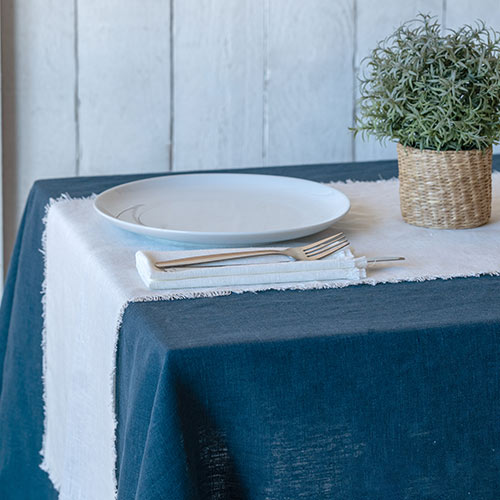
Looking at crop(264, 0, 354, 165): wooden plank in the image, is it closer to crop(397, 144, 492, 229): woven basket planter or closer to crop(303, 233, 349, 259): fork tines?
crop(397, 144, 492, 229): woven basket planter

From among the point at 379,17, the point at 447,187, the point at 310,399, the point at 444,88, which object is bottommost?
the point at 310,399

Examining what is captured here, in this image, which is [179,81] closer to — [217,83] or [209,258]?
[217,83]

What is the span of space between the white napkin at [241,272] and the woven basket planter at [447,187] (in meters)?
0.21

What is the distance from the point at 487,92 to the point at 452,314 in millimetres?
334

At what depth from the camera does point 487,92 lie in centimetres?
96

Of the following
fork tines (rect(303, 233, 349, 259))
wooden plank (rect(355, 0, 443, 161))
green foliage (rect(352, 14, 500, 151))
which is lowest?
fork tines (rect(303, 233, 349, 259))

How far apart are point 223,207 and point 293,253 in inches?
9.1

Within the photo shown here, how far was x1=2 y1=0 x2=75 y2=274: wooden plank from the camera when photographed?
1798mm

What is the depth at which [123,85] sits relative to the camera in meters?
1.90

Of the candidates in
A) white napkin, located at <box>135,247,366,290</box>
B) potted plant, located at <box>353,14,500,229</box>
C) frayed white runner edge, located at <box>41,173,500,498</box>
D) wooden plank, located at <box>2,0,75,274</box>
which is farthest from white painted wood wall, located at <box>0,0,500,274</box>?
white napkin, located at <box>135,247,366,290</box>

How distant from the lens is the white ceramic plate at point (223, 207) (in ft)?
3.00

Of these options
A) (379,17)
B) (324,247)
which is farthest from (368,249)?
(379,17)

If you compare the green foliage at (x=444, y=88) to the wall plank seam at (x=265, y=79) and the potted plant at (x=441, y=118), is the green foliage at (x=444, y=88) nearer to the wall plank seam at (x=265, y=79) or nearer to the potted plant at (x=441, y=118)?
the potted plant at (x=441, y=118)

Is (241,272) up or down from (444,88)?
down
